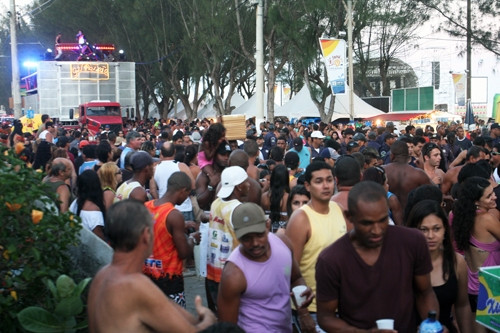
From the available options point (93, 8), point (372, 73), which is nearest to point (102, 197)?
point (93, 8)

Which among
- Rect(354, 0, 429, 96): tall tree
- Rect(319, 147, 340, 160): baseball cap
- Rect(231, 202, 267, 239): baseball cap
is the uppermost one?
Rect(354, 0, 429, 96): tall tree

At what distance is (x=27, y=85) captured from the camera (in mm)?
44250

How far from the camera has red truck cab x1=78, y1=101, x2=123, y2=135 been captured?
3453 centimetres

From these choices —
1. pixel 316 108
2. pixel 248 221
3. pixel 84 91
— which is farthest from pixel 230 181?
pixel 316 108

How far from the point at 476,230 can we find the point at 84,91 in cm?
3154

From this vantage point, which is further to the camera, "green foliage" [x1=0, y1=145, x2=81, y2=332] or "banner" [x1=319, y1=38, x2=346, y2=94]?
"banner" [x1=319, y1=38, x2=346, y2=94]

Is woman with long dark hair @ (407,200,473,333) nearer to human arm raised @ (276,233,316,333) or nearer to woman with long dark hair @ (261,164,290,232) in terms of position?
human arm raised @ (276,233,316,333)

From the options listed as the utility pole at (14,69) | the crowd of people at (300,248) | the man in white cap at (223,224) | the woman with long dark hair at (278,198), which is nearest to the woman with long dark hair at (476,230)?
the crowd of people at (300,248)

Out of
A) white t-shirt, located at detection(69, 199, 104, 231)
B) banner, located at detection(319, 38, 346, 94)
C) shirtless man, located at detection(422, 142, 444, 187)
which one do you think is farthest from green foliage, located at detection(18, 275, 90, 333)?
banner, located at detection(319, 38, 346, 94)

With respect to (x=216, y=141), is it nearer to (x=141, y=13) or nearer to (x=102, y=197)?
(x=102, y=197)

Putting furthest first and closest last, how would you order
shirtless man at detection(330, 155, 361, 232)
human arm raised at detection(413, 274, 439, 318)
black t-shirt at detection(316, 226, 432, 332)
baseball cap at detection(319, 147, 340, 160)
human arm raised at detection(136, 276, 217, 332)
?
baseball cap at detection(319, 147, 340, 160) → shirtless man at detection(330, 155, 361, 232) → human arm raised at detection(413, 274, 439, 318) → black t-shirt at detection(316, 226, 432, 332) → human arm raised at detection(136, 276, 217, 332)

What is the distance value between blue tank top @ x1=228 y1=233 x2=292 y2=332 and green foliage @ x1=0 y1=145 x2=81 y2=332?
117 centimetres

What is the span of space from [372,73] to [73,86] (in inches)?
1398

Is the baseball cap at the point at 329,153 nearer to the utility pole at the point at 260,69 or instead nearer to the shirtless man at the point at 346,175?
the shirtless man at the point at 346,175
